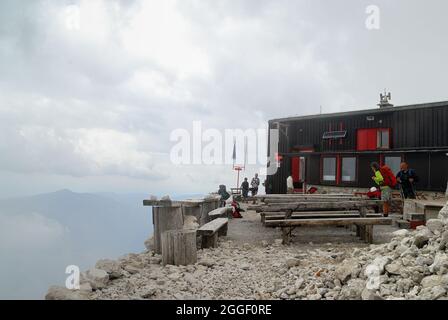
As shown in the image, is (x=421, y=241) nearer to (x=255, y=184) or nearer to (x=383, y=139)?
(x=383, y=139)

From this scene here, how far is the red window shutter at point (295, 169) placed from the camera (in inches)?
973

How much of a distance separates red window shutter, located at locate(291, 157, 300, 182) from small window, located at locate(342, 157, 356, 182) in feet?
10.5

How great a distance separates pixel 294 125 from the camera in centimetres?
2519

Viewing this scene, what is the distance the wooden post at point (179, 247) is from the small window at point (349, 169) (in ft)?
57.1

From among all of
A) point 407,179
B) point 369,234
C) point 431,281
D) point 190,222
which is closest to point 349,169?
point 407,179

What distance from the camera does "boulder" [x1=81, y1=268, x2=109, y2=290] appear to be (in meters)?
5.23

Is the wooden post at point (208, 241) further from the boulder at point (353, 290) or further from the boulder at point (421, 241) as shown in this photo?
the boulder at point (421, 241)

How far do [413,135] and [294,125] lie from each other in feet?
25.4

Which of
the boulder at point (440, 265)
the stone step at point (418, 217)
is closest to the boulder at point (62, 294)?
the boulder at point (440, 265)

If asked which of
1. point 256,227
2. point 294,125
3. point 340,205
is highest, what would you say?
point 294,125

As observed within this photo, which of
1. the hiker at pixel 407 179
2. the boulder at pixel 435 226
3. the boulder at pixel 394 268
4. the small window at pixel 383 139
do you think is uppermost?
the small window at pixel 383 139

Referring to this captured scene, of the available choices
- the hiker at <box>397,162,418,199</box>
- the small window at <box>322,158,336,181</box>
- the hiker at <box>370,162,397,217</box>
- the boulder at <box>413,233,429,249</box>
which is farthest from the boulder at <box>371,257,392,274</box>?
the small window at <box>322,158,336,181</box>
